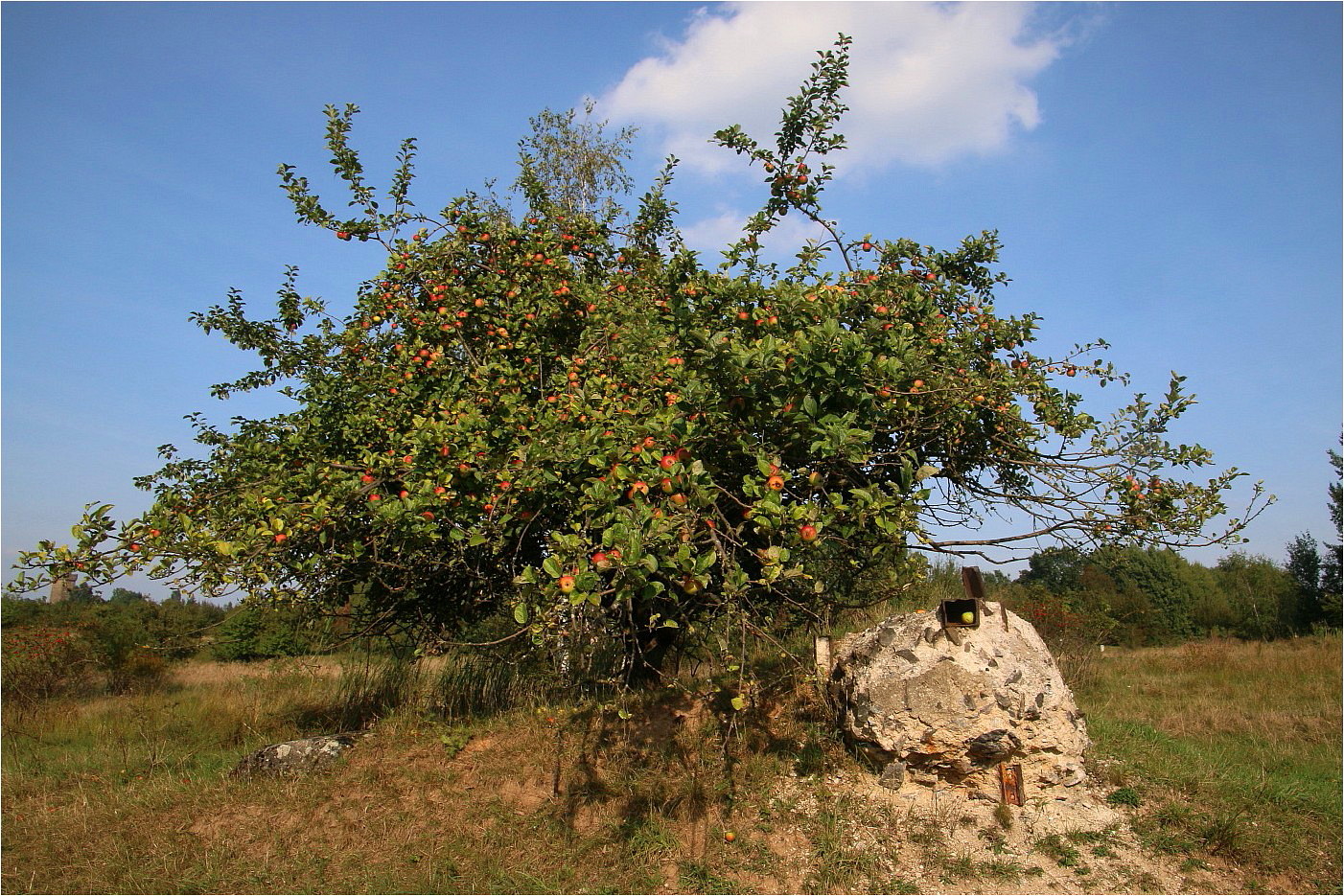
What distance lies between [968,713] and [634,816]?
2172 millimetres

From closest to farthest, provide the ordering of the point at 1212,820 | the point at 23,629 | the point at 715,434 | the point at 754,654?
the point at 715,434, the point at 1212,820, the point at 754,654, the point at 23,629

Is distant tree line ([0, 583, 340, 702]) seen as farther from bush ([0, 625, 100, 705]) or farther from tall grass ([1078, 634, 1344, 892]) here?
tall grass ([1078, 634, 1344, 892])

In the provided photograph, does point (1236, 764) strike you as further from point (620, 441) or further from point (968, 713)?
point (620, 441)

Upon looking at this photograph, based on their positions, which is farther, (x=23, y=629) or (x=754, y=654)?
(x=23, y=629)

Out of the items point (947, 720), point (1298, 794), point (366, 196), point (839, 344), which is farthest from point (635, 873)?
Result: point (366, 196)

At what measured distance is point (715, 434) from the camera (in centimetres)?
422

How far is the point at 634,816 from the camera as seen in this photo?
485 centimetres

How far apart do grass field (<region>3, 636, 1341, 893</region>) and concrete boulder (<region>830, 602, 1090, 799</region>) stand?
295 mm

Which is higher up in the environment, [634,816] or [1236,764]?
[1236,764]

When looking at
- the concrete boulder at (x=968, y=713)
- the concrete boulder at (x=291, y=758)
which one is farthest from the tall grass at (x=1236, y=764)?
the concrete boulder at (x=291, y=758)

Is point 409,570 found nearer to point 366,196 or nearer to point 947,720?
point 366,196

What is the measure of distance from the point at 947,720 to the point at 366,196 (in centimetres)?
591

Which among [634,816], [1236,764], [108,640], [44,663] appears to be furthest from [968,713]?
[108,640]

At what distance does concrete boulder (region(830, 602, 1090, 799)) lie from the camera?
15.4 feet
